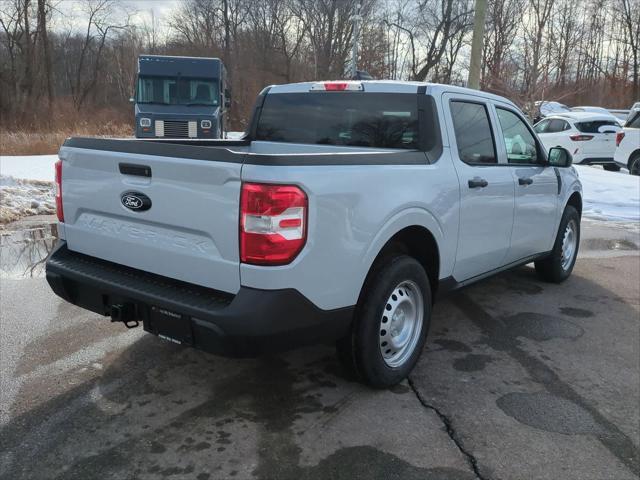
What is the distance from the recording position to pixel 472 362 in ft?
13.4

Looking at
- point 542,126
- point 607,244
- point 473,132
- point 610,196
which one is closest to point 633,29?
point 542,126

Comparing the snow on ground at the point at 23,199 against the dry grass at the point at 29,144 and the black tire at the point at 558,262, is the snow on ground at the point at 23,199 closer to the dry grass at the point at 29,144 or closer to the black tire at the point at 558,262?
the black tire at the point at 558,262

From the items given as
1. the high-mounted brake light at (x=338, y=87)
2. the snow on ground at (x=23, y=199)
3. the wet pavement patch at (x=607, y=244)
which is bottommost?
the wet pavement patch at (x=607, y=244)

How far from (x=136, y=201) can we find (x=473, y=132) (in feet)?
8.52

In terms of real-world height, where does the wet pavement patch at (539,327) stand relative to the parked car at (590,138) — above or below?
below

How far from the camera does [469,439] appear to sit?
120 inches

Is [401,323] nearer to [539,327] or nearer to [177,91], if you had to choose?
[539,327]

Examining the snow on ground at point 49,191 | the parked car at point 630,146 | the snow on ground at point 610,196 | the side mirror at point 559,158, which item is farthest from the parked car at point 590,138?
the side mirror at point 559,158

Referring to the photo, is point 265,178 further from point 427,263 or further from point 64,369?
point 64,369

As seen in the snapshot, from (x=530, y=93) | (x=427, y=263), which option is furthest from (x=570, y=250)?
(x=530, y=93)

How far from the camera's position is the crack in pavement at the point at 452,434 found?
280 centimetres

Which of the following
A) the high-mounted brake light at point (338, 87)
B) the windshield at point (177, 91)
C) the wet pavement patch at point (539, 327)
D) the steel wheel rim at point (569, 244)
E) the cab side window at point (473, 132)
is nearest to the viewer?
the cab side window at point (473, 132)

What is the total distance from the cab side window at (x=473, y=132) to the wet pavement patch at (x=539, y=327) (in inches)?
56.5

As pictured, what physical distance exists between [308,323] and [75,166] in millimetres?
1748
